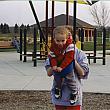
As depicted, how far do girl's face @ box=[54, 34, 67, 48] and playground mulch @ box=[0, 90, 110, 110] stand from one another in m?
3.04

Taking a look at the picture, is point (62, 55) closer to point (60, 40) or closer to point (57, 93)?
point (60, 40)

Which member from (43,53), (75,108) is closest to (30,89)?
(75,108)

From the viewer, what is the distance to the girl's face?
402 centimetres

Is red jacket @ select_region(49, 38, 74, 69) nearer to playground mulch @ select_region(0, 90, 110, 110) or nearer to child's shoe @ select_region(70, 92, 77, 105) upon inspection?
child's shoe @ select_region(70, 92, 77, 105)

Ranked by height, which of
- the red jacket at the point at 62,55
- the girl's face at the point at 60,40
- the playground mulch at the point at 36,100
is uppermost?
the girl's face at the point at 60,40

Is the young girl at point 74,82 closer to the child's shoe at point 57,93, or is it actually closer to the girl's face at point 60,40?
the child's shoe at point 57,93

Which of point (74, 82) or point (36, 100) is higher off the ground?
point (74, 82)

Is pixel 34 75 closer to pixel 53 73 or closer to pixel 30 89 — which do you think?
pixel 30 89

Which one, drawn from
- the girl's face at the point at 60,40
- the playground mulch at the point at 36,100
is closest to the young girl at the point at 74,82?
the girl's face at the point at 60,40

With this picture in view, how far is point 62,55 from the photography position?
160 inches

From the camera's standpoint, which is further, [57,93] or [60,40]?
[57,93]

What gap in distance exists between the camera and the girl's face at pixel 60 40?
4.02 meters

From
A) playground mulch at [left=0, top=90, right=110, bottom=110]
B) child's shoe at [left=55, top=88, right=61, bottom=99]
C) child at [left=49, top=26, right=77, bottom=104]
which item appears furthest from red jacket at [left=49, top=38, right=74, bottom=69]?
playground mulch at [left=0, top=90, right=110, bottom=110]

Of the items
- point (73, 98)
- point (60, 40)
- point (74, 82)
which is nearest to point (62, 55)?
point (60, 40)
